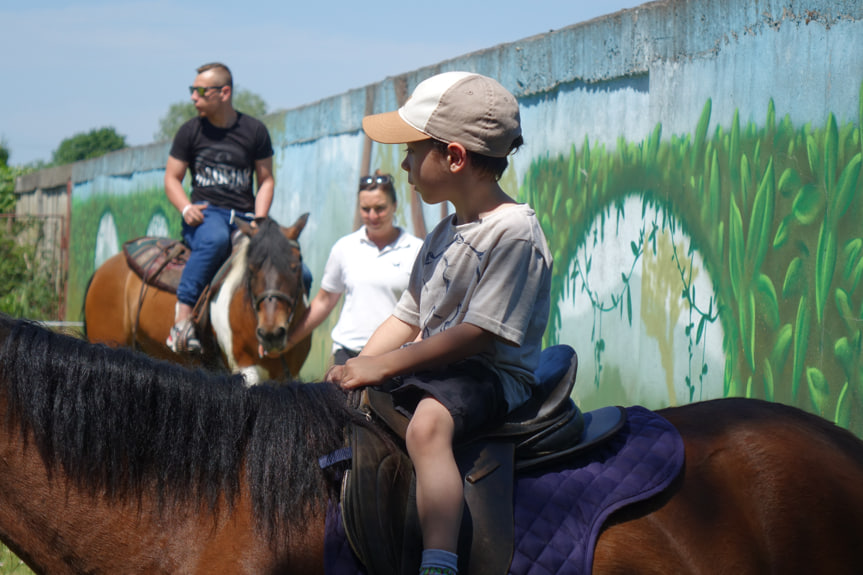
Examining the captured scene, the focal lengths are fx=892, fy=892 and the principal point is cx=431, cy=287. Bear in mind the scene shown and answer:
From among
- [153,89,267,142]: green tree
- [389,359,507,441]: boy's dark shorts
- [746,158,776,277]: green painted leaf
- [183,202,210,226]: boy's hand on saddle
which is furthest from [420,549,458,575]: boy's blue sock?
[153,89,267,142]: green tree

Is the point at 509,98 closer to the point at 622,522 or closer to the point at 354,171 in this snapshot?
the point at 622,522

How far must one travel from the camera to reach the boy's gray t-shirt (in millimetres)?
2266

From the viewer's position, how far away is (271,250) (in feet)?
21.6

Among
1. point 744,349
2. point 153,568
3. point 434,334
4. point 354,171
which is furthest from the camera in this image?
point 354,171

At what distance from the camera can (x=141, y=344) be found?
8219 mm

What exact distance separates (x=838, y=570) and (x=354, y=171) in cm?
817

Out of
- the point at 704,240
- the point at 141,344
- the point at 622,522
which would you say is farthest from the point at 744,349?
the point at 141,344

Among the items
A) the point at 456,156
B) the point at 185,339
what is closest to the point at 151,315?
the point at 185,339

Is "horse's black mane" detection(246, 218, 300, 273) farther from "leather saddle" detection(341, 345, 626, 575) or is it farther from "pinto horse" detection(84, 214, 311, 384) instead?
"leather saddle" detection(341, 345, 626, 575)

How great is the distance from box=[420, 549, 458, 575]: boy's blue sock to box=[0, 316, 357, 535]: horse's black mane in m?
0.31

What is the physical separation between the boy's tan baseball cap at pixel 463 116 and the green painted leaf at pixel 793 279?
2669mm

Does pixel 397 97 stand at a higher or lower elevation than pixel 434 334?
higher

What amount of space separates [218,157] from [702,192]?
163 inches

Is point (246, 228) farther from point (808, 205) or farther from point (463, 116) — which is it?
point (463, 116)
